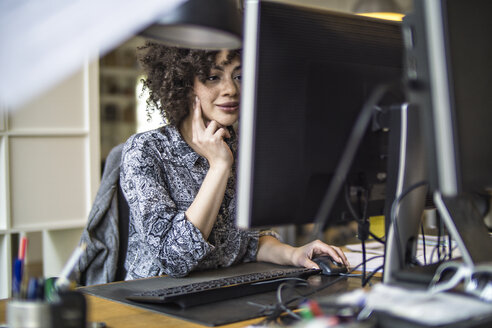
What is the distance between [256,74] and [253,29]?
67 mm

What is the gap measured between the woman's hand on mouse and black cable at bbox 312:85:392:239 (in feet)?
1.33

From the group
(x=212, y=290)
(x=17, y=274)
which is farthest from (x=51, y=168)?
(x=17, y=274)

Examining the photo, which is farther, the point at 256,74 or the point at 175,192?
the point at 175,192

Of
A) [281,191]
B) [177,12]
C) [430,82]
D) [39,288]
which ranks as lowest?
[39,288]

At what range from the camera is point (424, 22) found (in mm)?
708

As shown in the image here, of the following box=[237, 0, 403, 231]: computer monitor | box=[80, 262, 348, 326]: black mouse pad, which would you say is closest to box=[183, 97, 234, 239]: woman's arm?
box=[80, 262, 348, 326]: black mouse pad

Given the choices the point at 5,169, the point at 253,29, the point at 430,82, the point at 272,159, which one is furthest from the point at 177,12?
the point at 5,169

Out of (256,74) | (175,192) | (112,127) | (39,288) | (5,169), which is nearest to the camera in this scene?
(39,288)

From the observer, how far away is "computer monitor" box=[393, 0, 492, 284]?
0.69m

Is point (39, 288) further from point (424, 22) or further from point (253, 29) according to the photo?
point (424, 22)

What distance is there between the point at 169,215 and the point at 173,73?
0.47m

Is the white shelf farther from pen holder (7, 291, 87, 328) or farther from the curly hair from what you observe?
pen holder (7, 291, 87, 328)

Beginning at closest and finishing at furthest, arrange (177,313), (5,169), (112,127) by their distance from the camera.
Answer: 1. (177,313)
2. (5,169)
3. (112,127)

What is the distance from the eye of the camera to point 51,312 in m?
0.63
